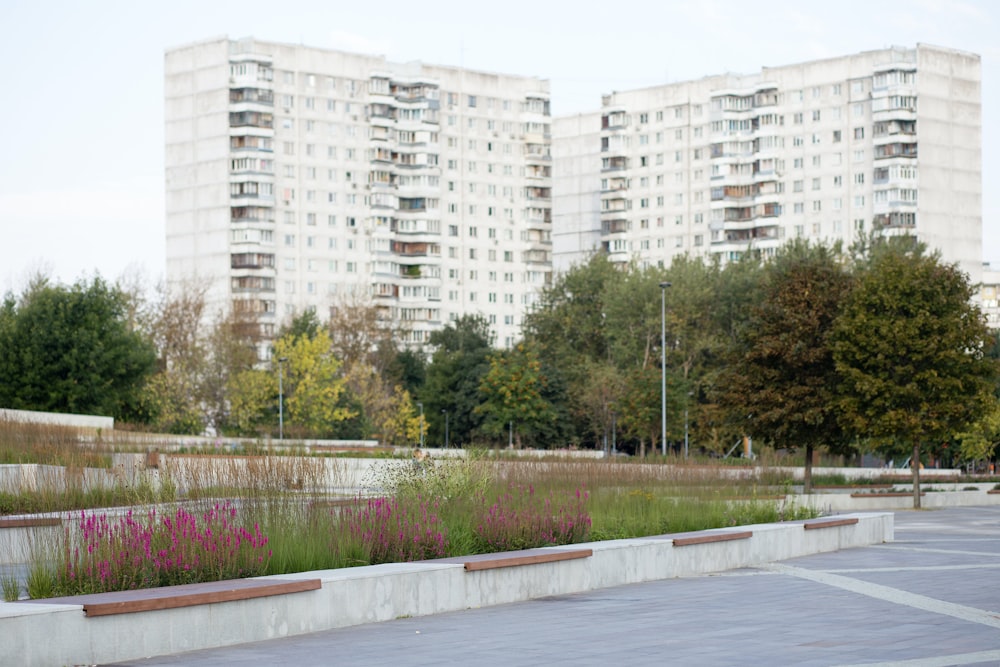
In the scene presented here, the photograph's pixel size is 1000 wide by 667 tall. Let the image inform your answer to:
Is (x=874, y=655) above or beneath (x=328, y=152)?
beneath

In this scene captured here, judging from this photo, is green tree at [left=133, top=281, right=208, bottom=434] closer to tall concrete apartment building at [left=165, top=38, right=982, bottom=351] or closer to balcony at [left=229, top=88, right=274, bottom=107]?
tall concrete apartment building at [left=165, top=38, right=982, bottom=351]

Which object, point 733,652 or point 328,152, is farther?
point 328,152

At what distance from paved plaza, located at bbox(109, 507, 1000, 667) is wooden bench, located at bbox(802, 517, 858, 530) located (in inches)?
93.5

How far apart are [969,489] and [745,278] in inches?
1597

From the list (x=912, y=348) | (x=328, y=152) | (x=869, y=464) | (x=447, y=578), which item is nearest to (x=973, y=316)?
(x=912, y=348)

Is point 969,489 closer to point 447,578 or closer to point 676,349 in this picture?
point 447,578

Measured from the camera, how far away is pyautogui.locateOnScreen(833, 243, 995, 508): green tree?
35344 mm

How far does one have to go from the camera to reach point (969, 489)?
1570 inches

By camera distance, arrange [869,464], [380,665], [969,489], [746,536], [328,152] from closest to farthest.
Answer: [380,665]
[746,536]
[969,489]
[869,464]
[328,152]

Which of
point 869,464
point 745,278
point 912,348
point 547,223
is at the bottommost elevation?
point 869,464

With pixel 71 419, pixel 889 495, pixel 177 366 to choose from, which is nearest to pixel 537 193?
pixel 177 366

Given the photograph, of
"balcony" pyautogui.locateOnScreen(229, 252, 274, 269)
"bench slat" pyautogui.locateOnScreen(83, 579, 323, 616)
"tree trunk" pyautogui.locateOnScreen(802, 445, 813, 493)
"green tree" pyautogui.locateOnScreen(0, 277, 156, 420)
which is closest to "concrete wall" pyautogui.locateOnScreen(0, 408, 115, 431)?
"green tree" pyautogui.locateOnScreen(0, 277, 156, 420)

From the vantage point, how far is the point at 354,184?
127062mm

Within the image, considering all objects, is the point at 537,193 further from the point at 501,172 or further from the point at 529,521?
the point at 529,521
